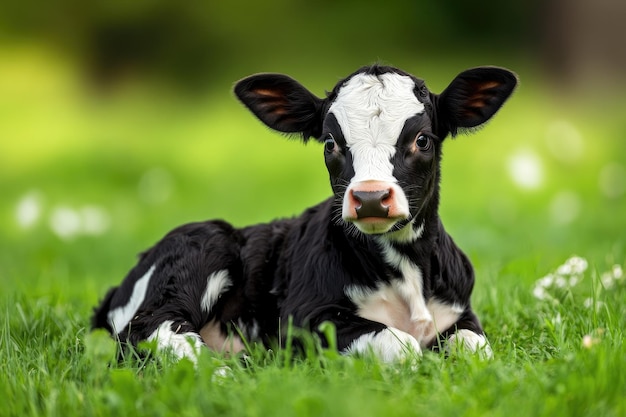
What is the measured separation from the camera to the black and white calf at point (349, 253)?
18.1 feet

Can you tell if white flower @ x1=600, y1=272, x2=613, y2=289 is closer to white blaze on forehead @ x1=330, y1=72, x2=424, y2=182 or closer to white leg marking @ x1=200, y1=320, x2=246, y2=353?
white blaze on forehead @ x1=330, y1=72, x2=424, y2=182

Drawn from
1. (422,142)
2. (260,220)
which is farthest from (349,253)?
(260,220)

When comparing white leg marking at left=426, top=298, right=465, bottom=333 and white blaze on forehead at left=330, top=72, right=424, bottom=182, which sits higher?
white blaze on forehead at left=330, top=72, right=424, bottom=182

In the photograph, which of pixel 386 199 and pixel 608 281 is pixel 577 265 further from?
pixel 386 199

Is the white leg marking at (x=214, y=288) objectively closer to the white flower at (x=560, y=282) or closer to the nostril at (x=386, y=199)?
the nostril at (x=386, y=199)

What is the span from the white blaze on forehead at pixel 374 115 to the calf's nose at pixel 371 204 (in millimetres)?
178

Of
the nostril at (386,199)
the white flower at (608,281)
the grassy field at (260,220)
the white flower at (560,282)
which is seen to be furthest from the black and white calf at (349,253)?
the white flower at (608,281)

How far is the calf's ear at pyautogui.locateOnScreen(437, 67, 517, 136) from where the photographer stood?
6.01m

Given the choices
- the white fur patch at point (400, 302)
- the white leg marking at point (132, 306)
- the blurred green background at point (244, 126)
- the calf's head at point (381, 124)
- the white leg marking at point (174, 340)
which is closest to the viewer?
the calf's head at point (381, 124)

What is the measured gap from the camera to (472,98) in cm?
607

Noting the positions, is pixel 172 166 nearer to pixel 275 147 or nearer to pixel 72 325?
pixel 275 147

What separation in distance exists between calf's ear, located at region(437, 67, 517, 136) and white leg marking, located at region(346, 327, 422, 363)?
1413 mm

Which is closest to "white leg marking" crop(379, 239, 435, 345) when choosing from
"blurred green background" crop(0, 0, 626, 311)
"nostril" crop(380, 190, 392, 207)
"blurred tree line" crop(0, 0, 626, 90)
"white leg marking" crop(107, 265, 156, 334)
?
"nostril" crop(380, 190, 392, 207)

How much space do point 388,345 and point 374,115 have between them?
1338mm
